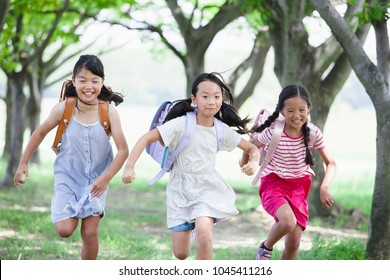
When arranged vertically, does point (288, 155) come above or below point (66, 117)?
below

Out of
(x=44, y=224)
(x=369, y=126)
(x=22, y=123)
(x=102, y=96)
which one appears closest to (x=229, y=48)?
(x=369, y=126)

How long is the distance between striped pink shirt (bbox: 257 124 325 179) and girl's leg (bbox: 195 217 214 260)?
3.26ft

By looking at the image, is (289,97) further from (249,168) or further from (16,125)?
(16,125)

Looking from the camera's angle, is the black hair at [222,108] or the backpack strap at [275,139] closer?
the black hair at [222,108]

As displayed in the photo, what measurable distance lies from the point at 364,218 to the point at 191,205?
671 cm

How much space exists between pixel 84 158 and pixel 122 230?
427cm

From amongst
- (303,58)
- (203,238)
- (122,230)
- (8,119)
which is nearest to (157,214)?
(122,230)

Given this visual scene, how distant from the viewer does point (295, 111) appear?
21.1 ft

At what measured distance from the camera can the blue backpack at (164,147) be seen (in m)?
6.12

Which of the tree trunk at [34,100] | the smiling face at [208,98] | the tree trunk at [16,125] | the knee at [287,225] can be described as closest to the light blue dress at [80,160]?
the smiling face at [208,98]

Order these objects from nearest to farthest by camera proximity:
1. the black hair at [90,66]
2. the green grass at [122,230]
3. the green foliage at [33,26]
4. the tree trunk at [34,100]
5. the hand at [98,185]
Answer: the hand at [98,185], the black hair at [90,66], the green grass at [122,230], the green foliage at [33,26], the tree trunk at [34,100]

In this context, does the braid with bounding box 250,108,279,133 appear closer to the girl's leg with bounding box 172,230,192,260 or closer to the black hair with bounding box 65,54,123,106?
the girl's leg with bounding box 172,230,192,260

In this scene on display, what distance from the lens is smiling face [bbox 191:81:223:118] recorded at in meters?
6.12

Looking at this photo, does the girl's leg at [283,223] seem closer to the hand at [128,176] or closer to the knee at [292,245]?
the knee at [292,245]
